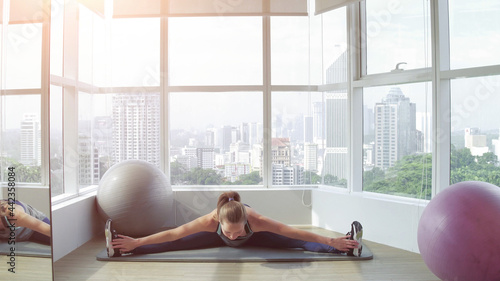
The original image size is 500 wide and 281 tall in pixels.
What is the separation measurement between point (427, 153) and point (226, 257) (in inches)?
76.6

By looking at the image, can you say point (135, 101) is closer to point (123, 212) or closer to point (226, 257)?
point (123, 212)

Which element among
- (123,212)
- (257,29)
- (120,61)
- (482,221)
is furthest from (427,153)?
(120,61)

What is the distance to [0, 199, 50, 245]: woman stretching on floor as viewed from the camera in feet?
7.65

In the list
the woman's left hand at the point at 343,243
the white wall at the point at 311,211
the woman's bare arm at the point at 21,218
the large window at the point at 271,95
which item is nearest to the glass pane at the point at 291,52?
the large window at the point at 271,95

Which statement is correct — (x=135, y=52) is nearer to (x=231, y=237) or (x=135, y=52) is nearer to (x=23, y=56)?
(x=23, y=56)

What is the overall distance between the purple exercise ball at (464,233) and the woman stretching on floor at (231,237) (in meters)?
0.72

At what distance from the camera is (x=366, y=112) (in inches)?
161

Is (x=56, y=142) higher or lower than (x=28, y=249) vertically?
higher

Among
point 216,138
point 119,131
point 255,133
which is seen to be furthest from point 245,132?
point 119,131

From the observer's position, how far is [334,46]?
4090mm

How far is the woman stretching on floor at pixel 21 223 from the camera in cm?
233

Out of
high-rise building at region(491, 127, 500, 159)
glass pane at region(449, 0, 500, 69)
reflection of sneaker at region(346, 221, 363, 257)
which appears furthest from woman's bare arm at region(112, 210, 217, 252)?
glass pane at region(449, 0, 500, 69)

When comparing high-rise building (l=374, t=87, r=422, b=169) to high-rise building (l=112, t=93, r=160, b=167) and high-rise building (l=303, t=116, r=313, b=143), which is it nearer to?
high-rise building (l=303, t=116, r=313, b=143)

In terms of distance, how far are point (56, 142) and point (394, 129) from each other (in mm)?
3063
